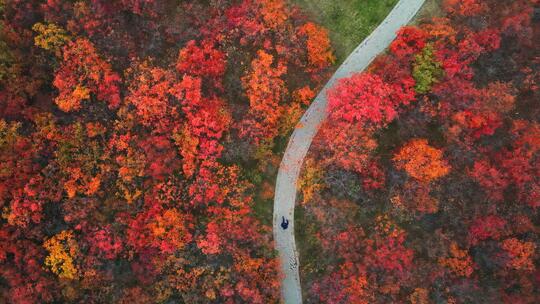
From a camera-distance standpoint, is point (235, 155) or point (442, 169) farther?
point (235, 155)

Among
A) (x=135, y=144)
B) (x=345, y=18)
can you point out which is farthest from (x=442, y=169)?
(x=135, y=144)

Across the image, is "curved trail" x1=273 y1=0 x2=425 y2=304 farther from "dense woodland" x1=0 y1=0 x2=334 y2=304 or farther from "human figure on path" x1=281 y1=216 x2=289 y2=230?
"dense woodland" x1=0 y1=0 x2=334 y2=304

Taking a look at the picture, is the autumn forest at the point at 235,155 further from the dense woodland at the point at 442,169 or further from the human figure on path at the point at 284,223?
the human figure on path at the point at 284,223

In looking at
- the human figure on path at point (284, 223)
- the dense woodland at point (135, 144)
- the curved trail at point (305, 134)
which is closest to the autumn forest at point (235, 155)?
the dense woodland at point (135, 144)

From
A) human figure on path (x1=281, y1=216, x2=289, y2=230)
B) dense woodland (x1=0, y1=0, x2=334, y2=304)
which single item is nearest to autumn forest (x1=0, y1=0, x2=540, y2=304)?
dense woodland (x1=0, y1=0, x2=334, y2=304)

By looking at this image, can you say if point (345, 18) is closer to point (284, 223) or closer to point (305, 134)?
point (305, 134)
